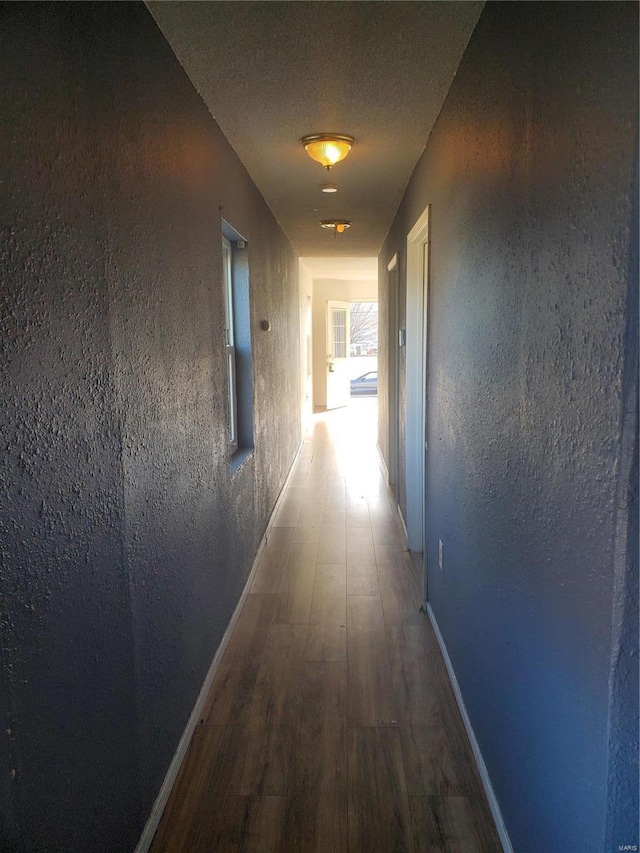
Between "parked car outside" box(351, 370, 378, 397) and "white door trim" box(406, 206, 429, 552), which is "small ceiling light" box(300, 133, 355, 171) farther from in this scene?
"parked car outside" box(351, 370, 378, 397)

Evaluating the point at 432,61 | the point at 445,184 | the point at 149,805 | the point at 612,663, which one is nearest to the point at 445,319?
the point at 445,184

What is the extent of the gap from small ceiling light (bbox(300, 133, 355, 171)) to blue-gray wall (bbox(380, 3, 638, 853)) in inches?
30.4

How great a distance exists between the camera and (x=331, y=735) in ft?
7.42

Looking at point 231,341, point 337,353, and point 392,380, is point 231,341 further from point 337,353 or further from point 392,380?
point 337,353

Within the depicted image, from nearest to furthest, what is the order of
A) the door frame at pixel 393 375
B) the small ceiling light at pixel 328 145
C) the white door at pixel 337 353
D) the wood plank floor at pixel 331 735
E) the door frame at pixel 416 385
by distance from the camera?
1. the wood plank floor at pixel 331 735
2. the small ceiling light at pixel 328 145
3. the door frame at pixel 416 385
4. the door frame at pixel 393 375
5. the white door at pixel 337 353

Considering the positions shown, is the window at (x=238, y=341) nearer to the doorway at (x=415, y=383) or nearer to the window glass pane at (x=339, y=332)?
the doorway at (x=415, y=383)

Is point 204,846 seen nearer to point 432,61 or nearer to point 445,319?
point 445,319

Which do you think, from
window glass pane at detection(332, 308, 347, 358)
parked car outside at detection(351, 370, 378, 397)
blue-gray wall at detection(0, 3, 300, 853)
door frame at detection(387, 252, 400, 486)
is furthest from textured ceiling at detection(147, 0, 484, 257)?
parked car outside at detection(351, 370, 378, 397)

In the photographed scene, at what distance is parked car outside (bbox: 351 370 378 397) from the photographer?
15.8 meters

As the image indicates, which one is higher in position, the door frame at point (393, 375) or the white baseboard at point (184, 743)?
the door frame at point (393, 375)

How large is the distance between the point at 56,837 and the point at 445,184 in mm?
2462

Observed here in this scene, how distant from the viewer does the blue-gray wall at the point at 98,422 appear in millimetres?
1077

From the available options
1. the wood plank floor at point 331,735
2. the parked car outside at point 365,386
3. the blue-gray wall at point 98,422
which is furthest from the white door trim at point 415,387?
the parked car outside at point 365,386

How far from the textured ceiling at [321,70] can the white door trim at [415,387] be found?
0.60 m
